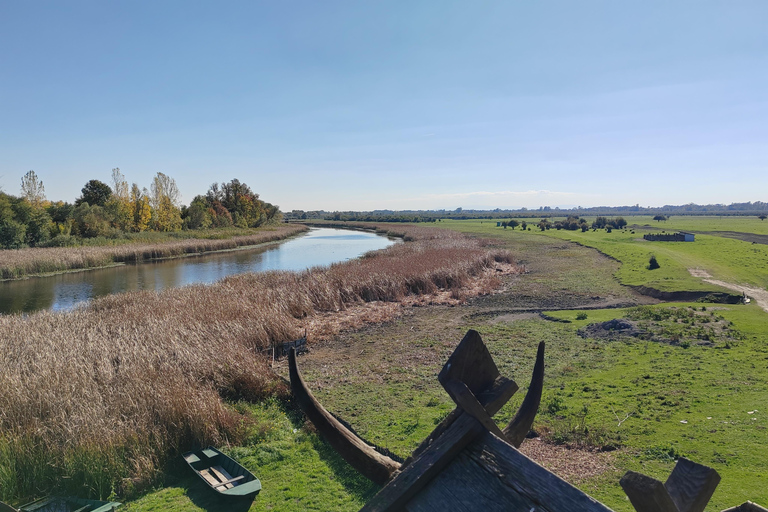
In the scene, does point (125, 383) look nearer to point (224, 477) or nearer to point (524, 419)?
point (224, 477)

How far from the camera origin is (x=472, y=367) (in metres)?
2.03

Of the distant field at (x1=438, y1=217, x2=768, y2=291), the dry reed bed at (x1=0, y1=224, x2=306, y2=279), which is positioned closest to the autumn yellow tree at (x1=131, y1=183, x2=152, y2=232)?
the dry reed bed at (x1=0, y1=224, x2=306, y2=279)

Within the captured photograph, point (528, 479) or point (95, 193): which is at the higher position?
point (95, 193)

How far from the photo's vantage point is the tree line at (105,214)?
4544 cm

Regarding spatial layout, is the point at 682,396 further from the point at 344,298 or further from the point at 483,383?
the point at 344,298

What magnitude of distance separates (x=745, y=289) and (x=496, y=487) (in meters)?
25.4

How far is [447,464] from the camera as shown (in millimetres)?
1778

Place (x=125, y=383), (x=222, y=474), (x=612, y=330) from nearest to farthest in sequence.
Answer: (x=222, y=474) < (x=125, y=383) < (x=612, y=330)

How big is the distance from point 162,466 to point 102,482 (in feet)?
2.78

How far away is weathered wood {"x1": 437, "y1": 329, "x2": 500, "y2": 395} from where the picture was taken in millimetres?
1966

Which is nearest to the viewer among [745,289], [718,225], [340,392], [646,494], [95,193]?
[646,494]

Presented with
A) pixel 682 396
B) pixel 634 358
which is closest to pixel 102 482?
pixel 682 396

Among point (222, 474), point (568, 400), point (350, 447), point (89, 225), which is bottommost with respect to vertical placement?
point (222, 474)

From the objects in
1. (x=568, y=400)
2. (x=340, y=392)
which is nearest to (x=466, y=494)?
(x=568, y=400)
